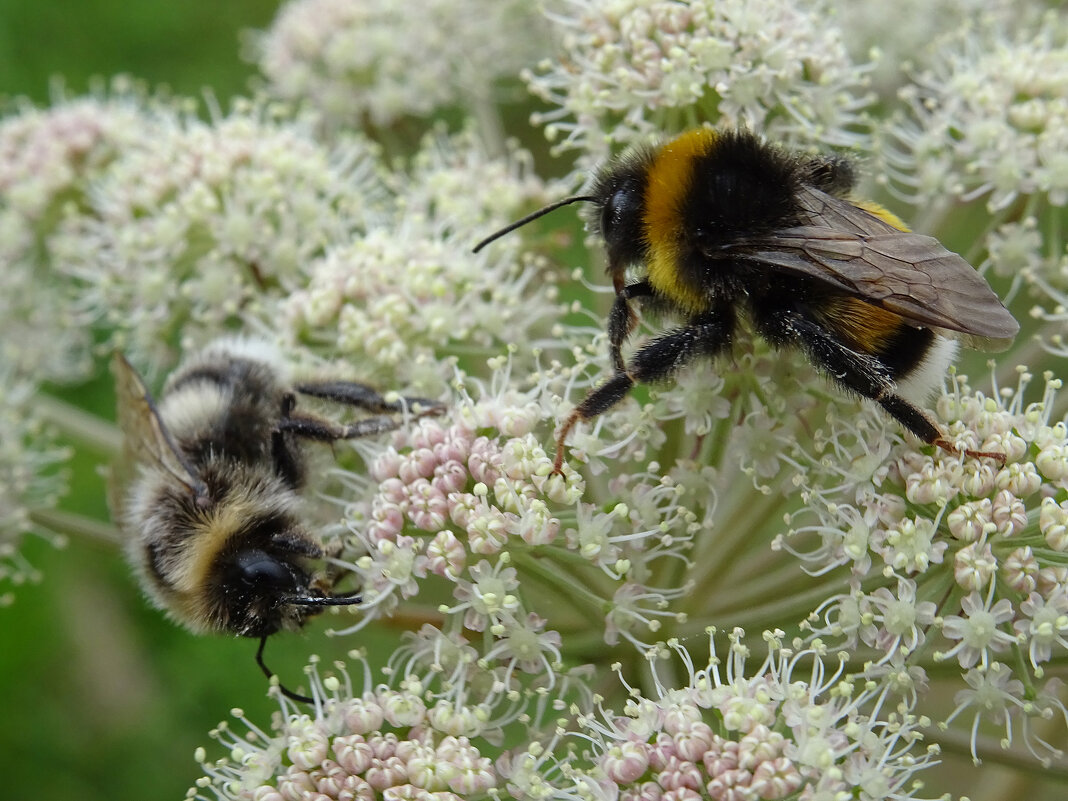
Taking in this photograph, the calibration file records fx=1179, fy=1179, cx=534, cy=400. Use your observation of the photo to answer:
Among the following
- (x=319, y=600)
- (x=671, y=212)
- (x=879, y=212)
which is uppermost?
(x=671, y=212)

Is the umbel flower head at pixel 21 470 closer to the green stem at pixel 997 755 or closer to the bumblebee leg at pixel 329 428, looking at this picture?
the bumblebee leg at pixel 329 428

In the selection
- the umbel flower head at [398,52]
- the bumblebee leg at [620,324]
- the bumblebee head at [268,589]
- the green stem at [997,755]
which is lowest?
the green stem at [997,755]

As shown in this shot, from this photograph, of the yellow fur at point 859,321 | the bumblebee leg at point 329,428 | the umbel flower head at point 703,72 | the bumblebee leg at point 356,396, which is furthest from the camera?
the umbel flower head at point 703,72

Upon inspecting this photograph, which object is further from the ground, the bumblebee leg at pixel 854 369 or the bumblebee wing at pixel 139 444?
the bumblebee wing at pixel 139 444

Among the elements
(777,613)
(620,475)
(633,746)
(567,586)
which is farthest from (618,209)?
(633,746)

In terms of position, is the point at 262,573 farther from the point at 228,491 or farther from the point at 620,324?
the point at 620,324

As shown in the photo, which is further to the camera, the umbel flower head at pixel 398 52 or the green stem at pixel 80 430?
the umbel flower head at pixel 398 52

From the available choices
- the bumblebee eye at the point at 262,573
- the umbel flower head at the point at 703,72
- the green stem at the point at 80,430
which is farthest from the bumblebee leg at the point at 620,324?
the green stem at the point at 80,430
